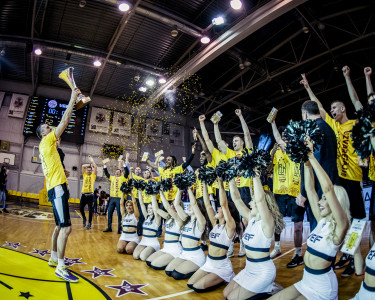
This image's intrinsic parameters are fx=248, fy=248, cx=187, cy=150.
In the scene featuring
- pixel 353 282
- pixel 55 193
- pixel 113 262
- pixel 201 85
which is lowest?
pixel 113 262

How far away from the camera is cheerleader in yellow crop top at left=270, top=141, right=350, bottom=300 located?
180 centimetres

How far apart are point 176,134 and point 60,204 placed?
1416 centimetres

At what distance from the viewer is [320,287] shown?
73.9 inches

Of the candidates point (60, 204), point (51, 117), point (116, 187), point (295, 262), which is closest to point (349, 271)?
point (295, 262)

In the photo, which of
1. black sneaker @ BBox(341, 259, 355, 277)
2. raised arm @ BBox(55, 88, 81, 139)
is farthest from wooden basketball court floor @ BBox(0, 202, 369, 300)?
raised arm @ BBox(55, 88, 81, 139)

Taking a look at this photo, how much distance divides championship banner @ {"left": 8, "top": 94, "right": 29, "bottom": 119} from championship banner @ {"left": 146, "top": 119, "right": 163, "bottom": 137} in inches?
271

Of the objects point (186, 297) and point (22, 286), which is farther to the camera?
point (186, 297)

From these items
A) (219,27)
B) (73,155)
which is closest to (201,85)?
(219,27)

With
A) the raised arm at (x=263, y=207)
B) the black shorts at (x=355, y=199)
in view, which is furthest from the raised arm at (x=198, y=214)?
the black shorts at (x=355, y=199)

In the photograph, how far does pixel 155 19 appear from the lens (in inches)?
333

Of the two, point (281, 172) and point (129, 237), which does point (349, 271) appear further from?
point (129, 237)

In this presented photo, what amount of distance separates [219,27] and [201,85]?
4.38m

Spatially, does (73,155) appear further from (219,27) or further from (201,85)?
(219,27)

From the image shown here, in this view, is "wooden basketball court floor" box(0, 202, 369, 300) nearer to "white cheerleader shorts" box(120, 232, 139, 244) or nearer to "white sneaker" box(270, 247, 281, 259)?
"white sneaker" box(270, 247, 281, 259)
